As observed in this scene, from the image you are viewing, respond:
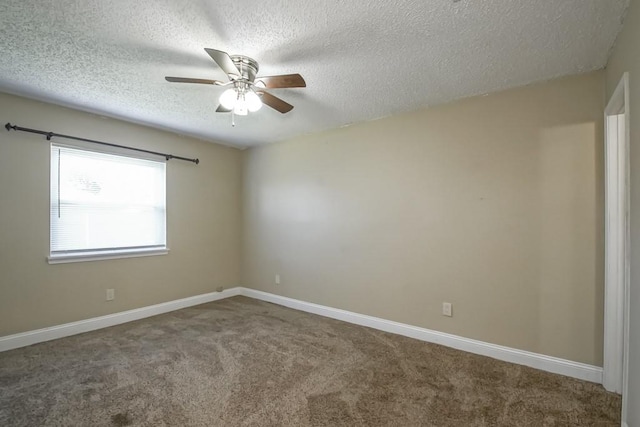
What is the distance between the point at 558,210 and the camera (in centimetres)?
229

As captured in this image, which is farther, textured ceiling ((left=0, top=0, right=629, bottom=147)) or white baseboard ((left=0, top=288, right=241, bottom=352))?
white baseboard ((left=0, top=288, right=241, bottom=352))

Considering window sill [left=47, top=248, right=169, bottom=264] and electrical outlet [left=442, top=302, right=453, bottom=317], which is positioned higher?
window sill [left=47, top=248, right=169, bottom=264]

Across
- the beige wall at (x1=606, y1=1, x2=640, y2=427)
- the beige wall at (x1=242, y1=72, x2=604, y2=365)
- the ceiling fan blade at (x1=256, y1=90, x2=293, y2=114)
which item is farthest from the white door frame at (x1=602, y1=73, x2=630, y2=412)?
the ceiling fan blade at (x1=256, y1=90, x2=293, y2=114)

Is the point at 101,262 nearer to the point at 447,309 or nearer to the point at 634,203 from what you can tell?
the point at 447,309

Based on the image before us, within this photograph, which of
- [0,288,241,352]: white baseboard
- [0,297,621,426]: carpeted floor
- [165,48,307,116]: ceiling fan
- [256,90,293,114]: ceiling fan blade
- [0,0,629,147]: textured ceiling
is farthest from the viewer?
[0,288,241,352]: white baseboard

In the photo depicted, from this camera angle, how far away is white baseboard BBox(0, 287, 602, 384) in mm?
2254

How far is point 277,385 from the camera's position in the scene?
211 cm

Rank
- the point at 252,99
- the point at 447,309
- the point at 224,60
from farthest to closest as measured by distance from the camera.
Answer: the point at 447,309
the point at 252,99
the point at 224,60

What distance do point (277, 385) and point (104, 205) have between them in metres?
2.79

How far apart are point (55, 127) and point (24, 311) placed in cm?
180

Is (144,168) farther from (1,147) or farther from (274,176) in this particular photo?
(274,176)

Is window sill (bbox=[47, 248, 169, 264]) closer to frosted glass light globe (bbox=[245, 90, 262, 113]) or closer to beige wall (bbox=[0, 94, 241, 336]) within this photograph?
beige wall (bbox=[0, 94, 241, 336])

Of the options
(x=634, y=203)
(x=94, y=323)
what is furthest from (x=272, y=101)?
(x=94, y=323)

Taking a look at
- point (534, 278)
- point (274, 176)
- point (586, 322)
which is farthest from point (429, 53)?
point (274, 176)
